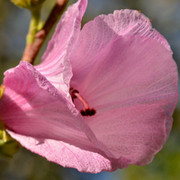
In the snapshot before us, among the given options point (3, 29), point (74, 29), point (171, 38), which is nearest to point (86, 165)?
point (74, 29)

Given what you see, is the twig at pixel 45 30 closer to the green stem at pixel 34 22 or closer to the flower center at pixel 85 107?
the green stem at pixel 34 22

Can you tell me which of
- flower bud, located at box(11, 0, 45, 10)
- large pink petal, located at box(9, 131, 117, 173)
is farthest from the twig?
large pink petal, located at box(9, 131, 117, 173)

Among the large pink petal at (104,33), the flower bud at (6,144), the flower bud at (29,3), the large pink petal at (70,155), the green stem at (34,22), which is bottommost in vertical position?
the flower bud at (6,144)

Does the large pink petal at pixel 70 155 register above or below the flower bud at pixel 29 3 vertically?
below

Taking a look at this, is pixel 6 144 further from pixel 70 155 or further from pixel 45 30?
pixel 45 30

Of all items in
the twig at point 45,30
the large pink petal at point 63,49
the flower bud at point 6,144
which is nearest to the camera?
the large pink petal at point 63,49

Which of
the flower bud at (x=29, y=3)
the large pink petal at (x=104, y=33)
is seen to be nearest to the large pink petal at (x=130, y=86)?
the large pink petal at (x=104, y=33)

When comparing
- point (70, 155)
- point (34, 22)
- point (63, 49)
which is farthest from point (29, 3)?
point (70, 155)

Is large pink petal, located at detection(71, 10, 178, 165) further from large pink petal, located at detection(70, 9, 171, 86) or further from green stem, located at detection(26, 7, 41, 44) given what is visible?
green stem, located at detection(26, 7, 41, 44)
